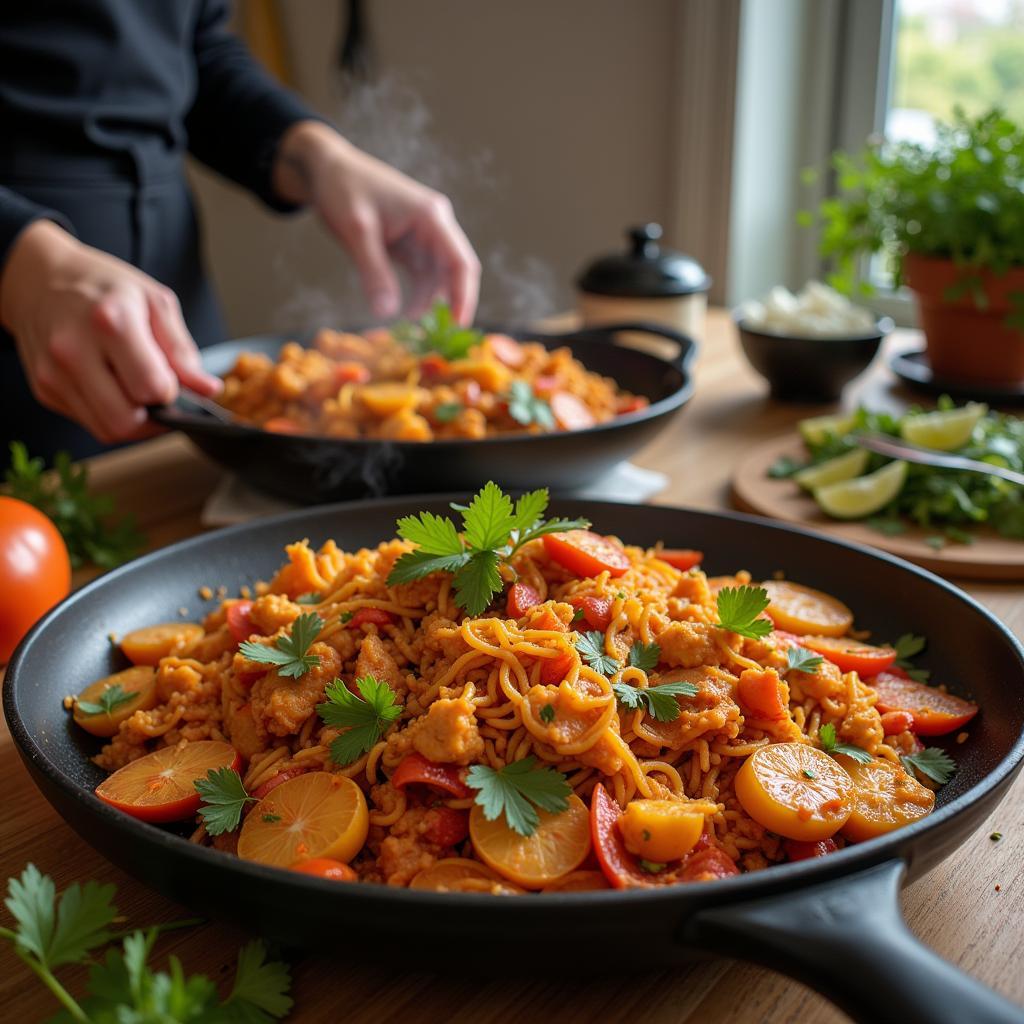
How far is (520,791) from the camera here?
92cm

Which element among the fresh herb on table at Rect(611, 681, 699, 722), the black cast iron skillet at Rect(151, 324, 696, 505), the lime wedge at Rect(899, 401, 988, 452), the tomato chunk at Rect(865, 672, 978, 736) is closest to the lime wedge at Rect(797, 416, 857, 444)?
the lime wedge at Rect(899, 401, 988, 452)

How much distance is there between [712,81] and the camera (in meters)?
3.56

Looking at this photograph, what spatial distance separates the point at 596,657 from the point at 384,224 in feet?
5.90

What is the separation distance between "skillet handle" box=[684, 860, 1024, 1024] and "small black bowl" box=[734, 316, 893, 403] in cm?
184

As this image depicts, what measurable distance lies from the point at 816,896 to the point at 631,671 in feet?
1.10

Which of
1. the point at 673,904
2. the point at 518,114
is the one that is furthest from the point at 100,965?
the point at 518,114

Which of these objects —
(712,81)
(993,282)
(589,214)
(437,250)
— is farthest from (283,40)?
(993,282)

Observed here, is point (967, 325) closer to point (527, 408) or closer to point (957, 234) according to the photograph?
point (957, 234)

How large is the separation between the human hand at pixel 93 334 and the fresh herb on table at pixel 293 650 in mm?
818

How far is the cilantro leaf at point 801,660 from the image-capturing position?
1.12 metres

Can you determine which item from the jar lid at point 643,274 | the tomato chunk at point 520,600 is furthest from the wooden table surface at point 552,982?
the jar lid at point 643,274

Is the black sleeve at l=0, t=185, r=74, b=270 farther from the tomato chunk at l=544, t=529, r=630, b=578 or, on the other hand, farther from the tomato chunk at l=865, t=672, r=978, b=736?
the tomato chunk at l=865, t=672, r=978, b=736

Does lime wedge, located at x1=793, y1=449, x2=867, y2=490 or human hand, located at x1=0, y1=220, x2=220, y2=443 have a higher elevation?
human hand, located at x1=0, y1=220, x2=220, y2=443

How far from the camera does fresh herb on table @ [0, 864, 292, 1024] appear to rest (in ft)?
2.50
